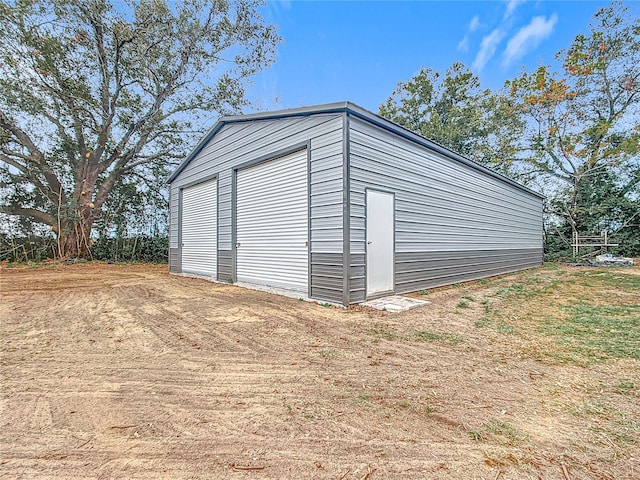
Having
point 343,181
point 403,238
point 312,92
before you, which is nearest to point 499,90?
point 312,92

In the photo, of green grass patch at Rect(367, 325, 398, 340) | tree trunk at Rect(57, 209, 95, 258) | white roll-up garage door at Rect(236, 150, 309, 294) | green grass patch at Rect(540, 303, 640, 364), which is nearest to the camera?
green grass patch at Rect(540, 303, 640, 364)

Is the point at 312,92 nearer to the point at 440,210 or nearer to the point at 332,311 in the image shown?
the point at 440,210

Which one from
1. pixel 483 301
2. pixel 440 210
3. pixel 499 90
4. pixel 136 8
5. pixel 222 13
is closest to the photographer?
pixel 483 301

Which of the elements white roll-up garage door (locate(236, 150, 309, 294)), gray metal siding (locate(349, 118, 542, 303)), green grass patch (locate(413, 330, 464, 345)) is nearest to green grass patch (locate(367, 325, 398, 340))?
green grass patch (locate(413, 330, 464, 345))

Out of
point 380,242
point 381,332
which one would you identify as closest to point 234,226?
point 380,242

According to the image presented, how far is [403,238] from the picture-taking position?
6172 mm

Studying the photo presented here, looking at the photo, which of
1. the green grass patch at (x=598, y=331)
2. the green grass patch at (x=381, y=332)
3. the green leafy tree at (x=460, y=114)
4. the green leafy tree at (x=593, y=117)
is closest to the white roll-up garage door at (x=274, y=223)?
the green grass patch at (x=381, y=332)

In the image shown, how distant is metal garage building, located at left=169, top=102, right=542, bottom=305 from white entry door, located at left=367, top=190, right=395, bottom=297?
2 centimetres

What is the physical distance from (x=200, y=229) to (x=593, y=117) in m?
18.2

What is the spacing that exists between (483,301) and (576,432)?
4.06 meters

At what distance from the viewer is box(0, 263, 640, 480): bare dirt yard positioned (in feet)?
4.81

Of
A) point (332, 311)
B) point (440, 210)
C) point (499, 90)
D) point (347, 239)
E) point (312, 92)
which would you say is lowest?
point (332, 311)

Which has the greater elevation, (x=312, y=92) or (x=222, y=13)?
(x=222, y=13)

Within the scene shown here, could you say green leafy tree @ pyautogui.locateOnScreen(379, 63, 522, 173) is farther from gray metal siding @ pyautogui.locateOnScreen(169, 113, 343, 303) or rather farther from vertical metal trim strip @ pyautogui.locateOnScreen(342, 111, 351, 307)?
vertical metal trim strip @ pyautogui.locateOnScreen(342, 111, 351, 307)
